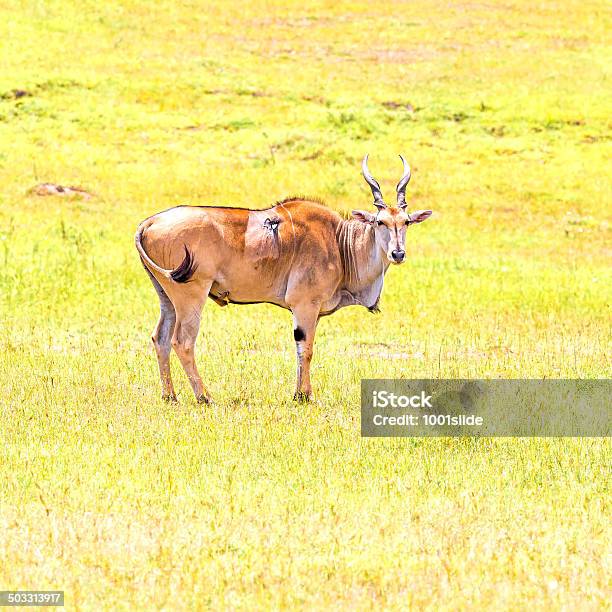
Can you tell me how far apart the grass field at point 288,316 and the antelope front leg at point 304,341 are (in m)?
0.27

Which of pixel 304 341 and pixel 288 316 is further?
pixel 288 316

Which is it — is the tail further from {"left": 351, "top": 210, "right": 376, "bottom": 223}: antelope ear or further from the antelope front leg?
{"left": 351, "top": 210, "right": 376, "bottom": 223}: antelope ear

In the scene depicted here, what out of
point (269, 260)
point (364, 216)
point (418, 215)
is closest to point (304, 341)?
point (269, 260)

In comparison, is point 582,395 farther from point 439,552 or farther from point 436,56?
point 436,56

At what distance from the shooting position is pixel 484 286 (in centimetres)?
1905

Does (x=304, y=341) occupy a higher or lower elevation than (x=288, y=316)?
lower

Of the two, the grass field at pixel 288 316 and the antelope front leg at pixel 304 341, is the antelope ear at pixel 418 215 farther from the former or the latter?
the grass field at pixel 288 316

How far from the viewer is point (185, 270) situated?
11.2 metres

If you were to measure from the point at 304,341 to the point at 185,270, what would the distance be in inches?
58.9

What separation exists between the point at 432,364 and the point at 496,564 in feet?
22.9

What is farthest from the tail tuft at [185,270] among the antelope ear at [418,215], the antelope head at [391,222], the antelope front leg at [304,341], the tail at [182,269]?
the antelope ear at [418,215]

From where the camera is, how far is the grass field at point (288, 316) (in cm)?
677

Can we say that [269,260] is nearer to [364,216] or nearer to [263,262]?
[263,262]

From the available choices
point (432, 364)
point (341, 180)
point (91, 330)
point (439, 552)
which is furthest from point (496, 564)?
point (341, 180)
